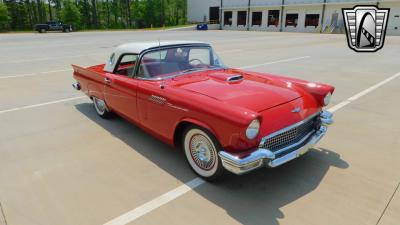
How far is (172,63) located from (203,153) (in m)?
1.48

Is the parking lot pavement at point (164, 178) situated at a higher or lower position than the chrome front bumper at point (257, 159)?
lower

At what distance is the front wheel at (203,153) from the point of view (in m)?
3.07

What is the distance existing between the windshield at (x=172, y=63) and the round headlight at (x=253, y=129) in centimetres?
158

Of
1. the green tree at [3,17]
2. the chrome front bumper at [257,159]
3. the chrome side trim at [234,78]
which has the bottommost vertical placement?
the chrome front bumper at [257,159]

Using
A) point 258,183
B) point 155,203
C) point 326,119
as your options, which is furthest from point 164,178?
point 326,119

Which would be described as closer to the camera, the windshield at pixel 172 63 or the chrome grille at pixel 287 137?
the chrome grille at pixel 287 137

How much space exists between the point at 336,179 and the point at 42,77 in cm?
869

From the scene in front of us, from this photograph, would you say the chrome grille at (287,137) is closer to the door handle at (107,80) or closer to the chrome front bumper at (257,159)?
the chrome front bumper at (257,159)

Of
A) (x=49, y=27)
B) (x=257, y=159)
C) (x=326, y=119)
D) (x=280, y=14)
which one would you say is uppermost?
(x=280, y=14)

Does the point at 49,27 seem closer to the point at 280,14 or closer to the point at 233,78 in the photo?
the point at 280,14

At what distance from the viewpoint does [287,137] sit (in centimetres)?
317

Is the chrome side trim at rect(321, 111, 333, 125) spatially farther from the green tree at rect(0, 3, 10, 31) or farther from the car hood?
the green tree at rect(0, 3, 10, 31)

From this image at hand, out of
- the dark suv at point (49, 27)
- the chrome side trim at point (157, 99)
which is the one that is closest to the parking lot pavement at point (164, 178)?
the chrome side trim at point (157, 99)

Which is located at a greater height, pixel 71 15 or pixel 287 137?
pixel 71 15
